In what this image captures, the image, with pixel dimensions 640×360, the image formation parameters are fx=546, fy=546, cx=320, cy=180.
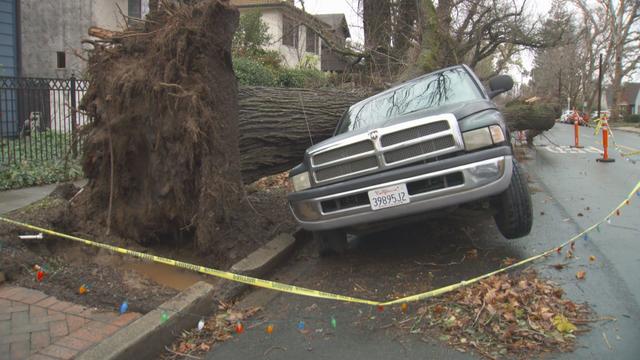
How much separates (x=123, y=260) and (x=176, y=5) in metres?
2.51

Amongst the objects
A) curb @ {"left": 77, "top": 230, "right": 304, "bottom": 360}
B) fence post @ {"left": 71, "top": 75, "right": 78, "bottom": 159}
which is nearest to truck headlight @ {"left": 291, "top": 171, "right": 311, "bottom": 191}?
curb @ {"left": 77, "top": 230, "right": 304, "bottom": 360}

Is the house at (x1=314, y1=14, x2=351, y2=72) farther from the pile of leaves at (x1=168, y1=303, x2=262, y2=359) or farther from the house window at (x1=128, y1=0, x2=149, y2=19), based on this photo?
the pile of leaves at (x1=168, y1=303, x2=262, y2=359)

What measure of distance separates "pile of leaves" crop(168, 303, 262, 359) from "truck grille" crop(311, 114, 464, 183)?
1453 mm

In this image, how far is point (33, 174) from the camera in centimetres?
881

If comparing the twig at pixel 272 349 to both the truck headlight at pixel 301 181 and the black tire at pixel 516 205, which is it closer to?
the truck headlight at pixel 301 181

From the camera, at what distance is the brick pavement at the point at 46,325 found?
332cm

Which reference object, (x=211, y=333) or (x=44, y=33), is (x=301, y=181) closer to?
(x=211, y=333)

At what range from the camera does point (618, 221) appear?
21.2ft

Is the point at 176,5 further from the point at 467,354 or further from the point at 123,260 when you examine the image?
the point at 467,354

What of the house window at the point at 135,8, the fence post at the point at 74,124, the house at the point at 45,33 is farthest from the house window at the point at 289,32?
the fence post at the point at 74,124

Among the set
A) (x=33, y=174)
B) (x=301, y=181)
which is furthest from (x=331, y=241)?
(x=33, y=174)

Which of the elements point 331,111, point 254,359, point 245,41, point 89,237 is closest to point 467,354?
point 254,359

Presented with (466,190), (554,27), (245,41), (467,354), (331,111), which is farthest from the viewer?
(245,41)

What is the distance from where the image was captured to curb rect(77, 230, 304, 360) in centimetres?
328
